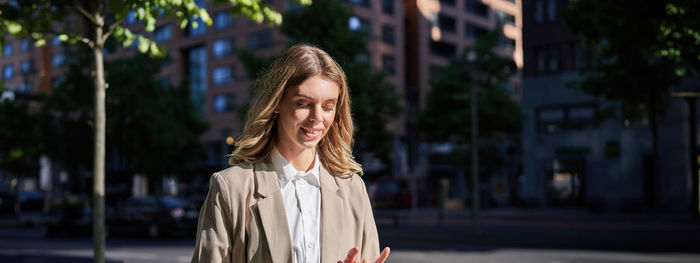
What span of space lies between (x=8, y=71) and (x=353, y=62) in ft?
188

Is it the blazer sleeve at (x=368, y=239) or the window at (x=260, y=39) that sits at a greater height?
the window at (x=260, y=39)

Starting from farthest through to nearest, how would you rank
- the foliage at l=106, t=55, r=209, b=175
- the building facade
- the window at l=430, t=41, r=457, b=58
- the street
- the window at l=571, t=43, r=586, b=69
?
the window at l=430, t=41, r=457, b=58 → the window at l=571, t=43, r=586, b=69 → the foliage at l=106, t=55, r=209, b=175 → the building facade → the street

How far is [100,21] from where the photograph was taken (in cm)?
666

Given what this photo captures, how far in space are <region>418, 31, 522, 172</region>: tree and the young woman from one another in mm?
29761

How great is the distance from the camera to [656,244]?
13414 millimetres

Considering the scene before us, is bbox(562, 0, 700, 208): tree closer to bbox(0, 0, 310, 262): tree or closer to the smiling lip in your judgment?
bbox(0, 0, 310, 262): tree

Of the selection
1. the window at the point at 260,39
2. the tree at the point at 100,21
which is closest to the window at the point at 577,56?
the window at the point at 260,39

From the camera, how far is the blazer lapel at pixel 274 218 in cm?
222

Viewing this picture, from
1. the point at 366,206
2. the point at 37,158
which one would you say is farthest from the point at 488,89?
the point at 366,206

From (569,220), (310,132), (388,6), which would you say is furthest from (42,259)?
(388,6)

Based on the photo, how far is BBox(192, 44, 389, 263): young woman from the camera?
223 centimetres

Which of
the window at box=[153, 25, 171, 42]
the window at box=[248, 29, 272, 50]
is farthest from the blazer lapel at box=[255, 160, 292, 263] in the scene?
the window at box=[153, 25, 171, 42]

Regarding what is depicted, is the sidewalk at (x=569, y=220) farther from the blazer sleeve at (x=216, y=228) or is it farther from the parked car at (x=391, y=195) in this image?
→ the blazer sleeve at (x=216, y=228)

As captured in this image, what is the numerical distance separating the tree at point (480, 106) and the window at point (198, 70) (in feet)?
77.5
